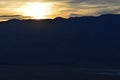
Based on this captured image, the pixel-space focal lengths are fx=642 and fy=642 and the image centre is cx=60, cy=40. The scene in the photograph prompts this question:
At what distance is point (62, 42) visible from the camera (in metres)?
136

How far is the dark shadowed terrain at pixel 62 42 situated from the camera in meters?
111

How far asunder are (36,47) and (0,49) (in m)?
7.49

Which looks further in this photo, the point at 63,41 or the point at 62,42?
the point at 63,41

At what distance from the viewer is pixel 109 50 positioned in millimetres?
125375

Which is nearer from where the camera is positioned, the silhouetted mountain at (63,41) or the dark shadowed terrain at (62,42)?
the dark shadowed terrain at (62,42)

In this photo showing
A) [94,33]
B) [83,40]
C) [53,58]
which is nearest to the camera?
[53,58]

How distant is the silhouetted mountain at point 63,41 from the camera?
11406cm

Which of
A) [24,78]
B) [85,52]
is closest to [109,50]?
[85,52]

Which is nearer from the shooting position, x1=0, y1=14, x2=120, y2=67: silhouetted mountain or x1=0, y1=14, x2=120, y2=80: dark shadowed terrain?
x1=0, y1=14, x2=120, y2=80: dark shadowed terrain

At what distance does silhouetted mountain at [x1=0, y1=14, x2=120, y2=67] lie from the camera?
114 metres

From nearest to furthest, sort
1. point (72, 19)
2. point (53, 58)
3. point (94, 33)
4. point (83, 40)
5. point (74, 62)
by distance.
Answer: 1. point (74, 62)
2. point (53, 58)
3. point (83, 40)
4. point (94, 33)
5. point (72, 19)

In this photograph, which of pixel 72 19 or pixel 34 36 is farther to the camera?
pixel 72 19

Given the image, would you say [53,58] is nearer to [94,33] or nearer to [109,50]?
[109,50]

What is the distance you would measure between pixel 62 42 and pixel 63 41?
153 centimetres
